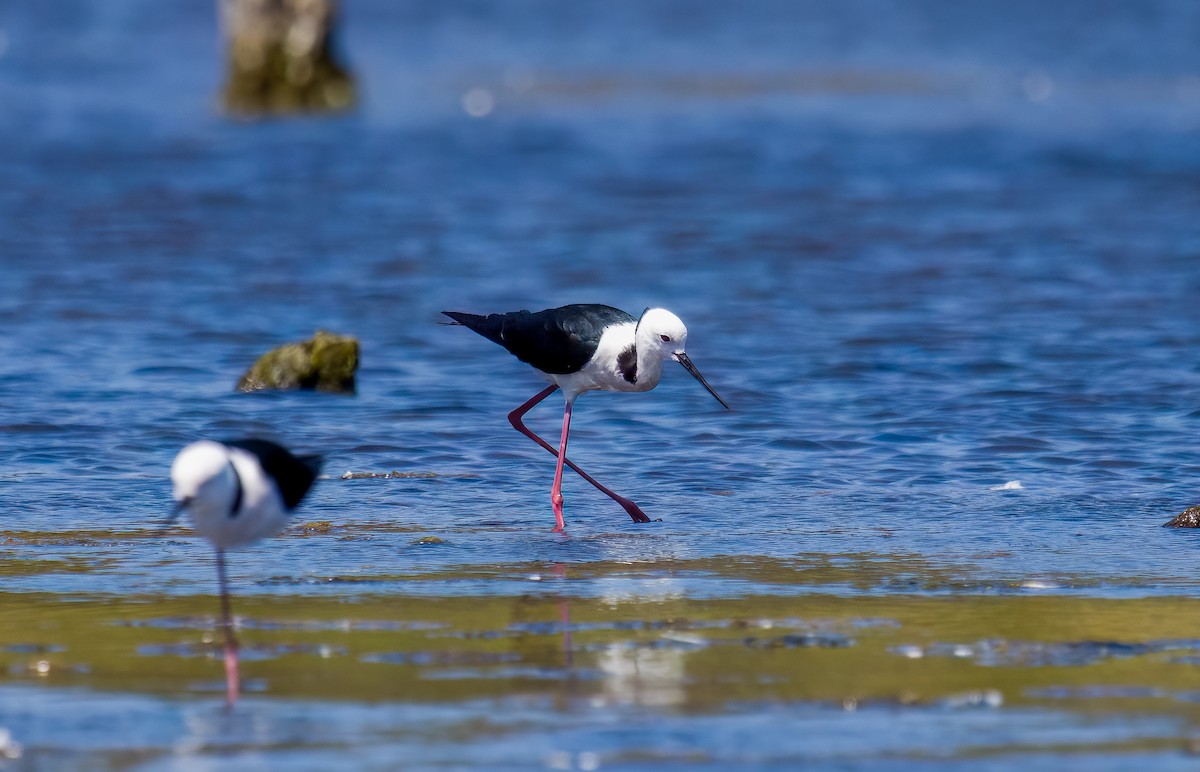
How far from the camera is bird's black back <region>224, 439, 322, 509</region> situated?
6.39 meters

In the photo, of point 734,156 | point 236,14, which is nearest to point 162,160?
point 236,14

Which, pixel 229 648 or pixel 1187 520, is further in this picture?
pixel 1187 520

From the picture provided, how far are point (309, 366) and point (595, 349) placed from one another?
2690 millimetres

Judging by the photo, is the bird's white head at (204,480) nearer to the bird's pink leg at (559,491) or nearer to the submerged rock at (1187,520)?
the bird's pink leg at (559,491)

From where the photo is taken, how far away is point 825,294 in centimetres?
1455

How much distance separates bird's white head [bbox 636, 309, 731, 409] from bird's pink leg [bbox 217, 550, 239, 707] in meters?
2.51

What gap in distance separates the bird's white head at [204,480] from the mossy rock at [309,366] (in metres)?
4.74

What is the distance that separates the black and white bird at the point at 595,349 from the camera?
8.46m

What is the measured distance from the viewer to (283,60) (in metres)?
26.0

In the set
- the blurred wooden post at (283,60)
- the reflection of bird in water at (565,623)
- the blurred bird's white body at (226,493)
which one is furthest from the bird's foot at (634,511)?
the blurred wooden post at (283,60)

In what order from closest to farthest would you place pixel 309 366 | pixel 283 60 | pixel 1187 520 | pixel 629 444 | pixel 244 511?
1. pixel 244 511
2. pixel 1187 520
3. pixel 629 444
4. pixel 309 366
5. pixel 283 60

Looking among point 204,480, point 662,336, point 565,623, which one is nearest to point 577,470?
point 662,336

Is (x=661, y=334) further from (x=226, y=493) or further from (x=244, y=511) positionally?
(x=226, y=493)

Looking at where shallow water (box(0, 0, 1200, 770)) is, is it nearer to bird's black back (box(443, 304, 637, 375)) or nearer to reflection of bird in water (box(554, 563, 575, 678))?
reflection of bird in water (box(554, 563, 575, 678))
